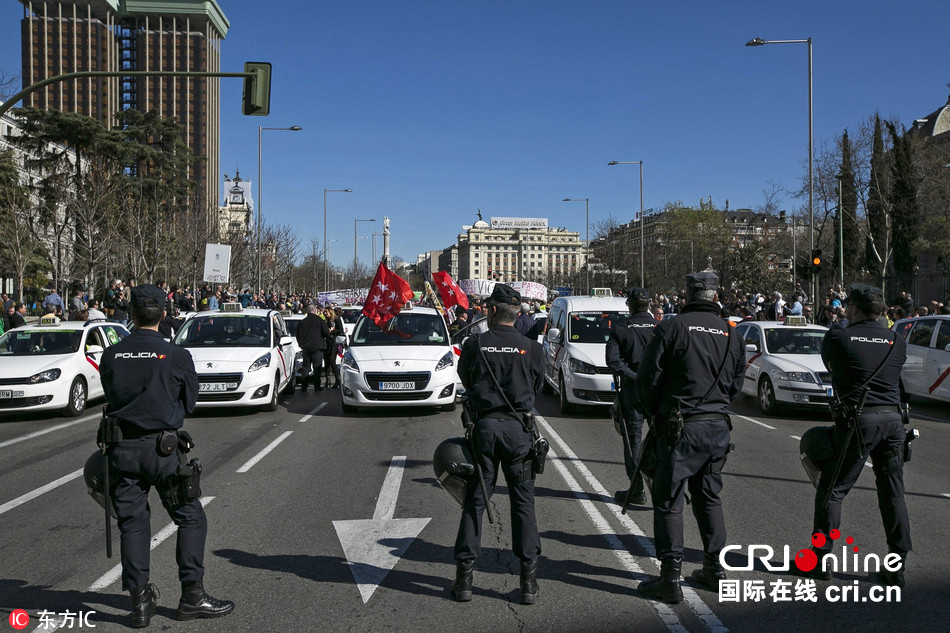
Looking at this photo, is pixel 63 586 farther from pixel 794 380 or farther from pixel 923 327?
pixel 923 327

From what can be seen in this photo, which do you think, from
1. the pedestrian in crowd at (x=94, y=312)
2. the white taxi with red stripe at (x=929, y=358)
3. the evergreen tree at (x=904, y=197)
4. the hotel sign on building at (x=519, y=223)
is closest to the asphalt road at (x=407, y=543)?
the white taxi with red stripe at (x=929, y=358)

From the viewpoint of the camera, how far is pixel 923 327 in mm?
14367

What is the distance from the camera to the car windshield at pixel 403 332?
13672 mm

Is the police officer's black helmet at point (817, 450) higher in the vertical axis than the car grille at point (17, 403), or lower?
higher

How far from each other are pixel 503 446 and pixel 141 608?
82.4 inches

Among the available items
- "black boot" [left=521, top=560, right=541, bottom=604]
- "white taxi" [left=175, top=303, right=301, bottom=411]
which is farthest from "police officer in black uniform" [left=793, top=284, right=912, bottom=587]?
"white taxi" [left=175, top=303, right=301, bottom=411]

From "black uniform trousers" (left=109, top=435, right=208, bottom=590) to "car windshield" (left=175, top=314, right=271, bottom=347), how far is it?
375 inches

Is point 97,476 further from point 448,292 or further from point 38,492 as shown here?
point 448,292

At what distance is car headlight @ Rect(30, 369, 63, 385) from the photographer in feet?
40.1

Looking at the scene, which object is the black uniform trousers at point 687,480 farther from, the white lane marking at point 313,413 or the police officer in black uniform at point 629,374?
the white lane marking at point 313,413

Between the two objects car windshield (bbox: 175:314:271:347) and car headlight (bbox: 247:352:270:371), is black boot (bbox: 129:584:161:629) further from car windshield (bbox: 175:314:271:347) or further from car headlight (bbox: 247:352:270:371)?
car windshield (bbox: 175:314:271:347)

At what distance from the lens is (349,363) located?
41.7 ft

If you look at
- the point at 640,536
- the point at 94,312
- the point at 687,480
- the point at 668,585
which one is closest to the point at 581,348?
the point at 640,536

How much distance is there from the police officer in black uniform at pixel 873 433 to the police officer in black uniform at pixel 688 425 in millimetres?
742
